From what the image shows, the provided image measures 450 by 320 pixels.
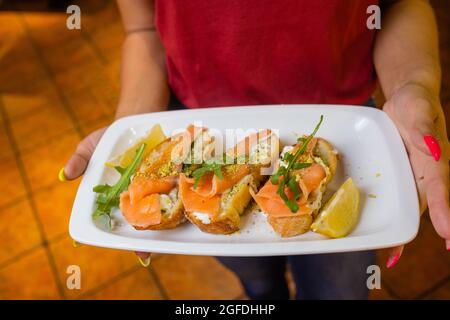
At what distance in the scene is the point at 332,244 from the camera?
801 millimetres

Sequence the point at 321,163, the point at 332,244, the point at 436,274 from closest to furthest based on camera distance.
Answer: the point at 332,244 < the point at 321,163 < the point at 436,274

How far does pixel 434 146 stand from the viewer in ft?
2.63

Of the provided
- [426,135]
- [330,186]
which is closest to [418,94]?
[426,135]

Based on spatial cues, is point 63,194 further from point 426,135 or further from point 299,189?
point 426,135

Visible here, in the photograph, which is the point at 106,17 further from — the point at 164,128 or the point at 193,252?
the point at 193,252

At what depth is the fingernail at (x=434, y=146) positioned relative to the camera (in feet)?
2.62

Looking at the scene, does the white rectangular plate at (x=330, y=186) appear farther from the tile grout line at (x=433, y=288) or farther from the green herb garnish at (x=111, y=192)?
the tile grout line at (x=433, y=288)

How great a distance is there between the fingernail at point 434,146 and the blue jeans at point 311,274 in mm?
336

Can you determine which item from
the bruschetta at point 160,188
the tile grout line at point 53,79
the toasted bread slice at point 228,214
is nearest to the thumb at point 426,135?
the toasted bread slice at point 228,214

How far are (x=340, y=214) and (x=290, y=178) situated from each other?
13 centimetres

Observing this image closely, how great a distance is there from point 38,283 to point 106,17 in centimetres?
211

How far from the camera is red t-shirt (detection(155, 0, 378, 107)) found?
0.92 meters

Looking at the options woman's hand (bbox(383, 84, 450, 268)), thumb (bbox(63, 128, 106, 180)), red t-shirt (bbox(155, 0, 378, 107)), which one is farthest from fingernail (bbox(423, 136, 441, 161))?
thumb (bbox(63, 128, 106, 180))

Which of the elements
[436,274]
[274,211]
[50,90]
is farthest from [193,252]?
[50,90]
